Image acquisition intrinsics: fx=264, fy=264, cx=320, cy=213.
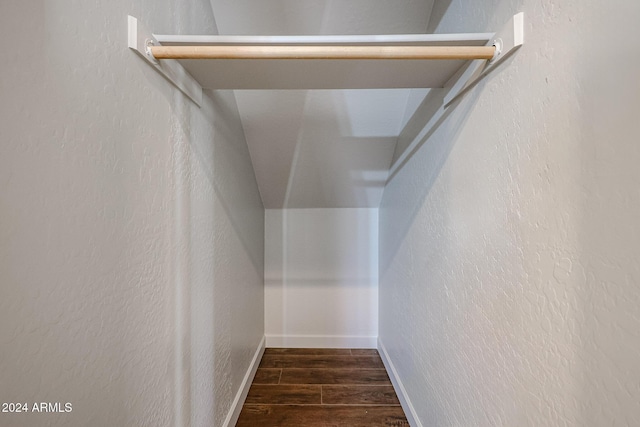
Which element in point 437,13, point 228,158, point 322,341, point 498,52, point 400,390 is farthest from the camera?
point 322,341

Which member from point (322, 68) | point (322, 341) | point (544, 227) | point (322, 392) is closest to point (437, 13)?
point (322, 68)

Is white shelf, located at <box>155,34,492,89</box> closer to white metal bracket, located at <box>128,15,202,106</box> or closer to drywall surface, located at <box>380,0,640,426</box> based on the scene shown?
white metal bracket, located at <box>128,15,202,106</box>

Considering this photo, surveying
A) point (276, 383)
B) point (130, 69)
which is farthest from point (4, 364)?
point (276, 383)

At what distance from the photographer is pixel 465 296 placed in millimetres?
852

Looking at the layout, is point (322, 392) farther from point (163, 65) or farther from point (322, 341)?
point (163, 65)

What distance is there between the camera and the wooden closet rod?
26.6 inches

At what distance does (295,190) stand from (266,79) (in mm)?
1082

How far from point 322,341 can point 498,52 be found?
2.08 metres

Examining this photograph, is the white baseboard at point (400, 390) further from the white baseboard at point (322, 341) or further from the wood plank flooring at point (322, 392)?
the white baseboard at point (322, 341)

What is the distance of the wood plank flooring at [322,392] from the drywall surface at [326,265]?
0.20 m

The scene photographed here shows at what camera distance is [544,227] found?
55 centimetres

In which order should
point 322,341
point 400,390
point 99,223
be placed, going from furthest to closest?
point 322,341
point 400,390
point 99,223

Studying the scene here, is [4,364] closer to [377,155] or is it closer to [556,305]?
[556,305]

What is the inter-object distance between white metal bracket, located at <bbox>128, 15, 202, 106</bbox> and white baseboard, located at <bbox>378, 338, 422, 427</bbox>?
1656 mm
